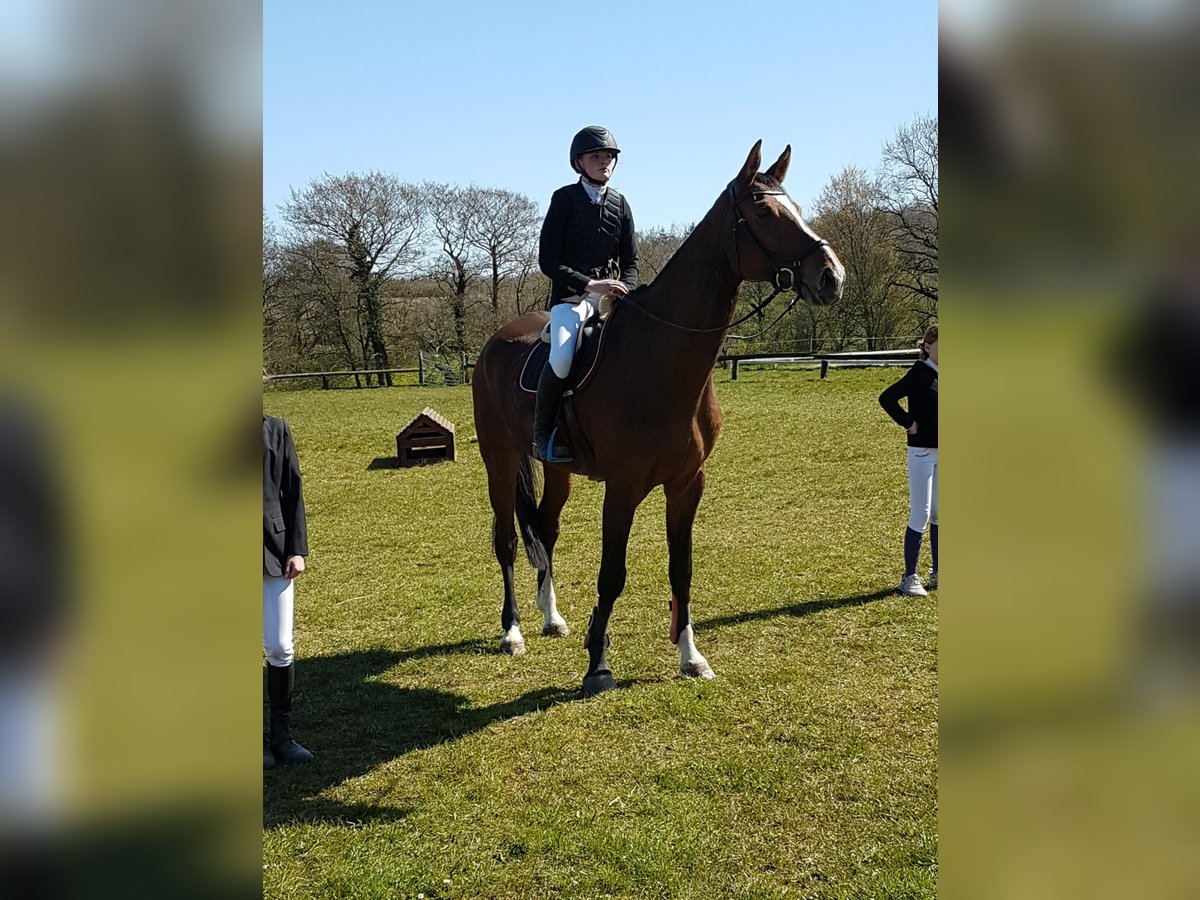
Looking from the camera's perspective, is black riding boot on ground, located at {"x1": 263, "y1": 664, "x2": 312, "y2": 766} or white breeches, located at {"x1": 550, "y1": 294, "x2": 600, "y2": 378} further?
white breeches, located at {"x1": 550, "y1": 294, "x2": 600, "y2": 378}

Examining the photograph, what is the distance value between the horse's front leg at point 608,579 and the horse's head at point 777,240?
159 centimetres

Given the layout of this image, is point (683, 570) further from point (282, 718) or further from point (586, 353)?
point (282, 718)

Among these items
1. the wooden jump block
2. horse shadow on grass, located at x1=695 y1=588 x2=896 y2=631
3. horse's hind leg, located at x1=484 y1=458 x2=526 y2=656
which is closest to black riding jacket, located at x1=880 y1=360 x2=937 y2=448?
horse shadow on grass, located at x1=695 y1=588 x2=896 y2=631

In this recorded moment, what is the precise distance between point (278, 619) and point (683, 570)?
2609 millimetres

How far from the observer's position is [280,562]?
438cm

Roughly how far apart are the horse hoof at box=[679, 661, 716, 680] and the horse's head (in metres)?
2.52

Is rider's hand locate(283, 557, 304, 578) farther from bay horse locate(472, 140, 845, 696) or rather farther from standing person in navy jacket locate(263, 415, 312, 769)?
bay horse locate(472, 140, 845, 696)

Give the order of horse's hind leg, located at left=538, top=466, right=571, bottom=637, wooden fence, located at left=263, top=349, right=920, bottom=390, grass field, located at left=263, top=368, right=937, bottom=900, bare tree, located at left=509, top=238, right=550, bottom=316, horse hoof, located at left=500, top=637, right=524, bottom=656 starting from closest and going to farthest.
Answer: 1. grass field, located at left=263, top=368, right=937, bottom=900
2. horse hoof, located at left=500, top=637, right=524, bottom=656
3. horse's hind leg, located at left=538, top=466, right=571, bottom=637
4. wooden fence, located at left=263, top=349, right=920, bottom=390
5. bare tree, located at left=509, top=238, right=550, bottom=316

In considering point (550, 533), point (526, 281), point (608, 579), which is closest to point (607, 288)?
point (608, 579)

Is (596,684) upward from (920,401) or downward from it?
downward

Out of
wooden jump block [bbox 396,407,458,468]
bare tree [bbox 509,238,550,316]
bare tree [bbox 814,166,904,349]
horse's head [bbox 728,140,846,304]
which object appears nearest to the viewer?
horse's head [bbox 728,140,846,304]

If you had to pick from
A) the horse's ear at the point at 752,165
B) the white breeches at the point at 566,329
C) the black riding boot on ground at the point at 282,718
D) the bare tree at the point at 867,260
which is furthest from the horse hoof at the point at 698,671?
the bare tree at the point at 867,260

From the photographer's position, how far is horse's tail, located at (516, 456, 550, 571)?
6.89 meters
